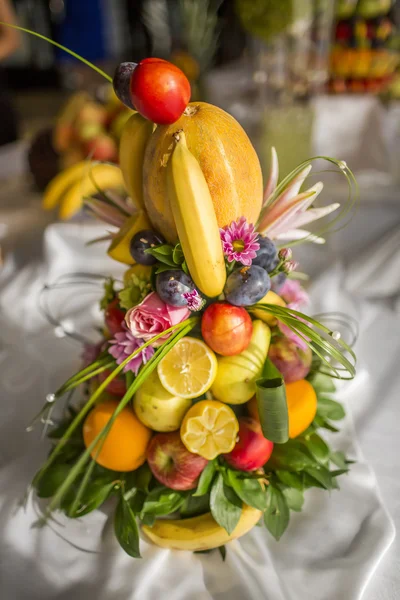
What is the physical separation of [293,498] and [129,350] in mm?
274

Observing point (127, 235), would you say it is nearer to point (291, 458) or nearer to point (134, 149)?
point (134, 149)

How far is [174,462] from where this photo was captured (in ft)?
1.78

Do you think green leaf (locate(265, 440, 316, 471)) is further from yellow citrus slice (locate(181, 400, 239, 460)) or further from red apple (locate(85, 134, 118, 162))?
red apple (locate(85, 134, 118, 162))

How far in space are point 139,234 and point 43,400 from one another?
0.41m

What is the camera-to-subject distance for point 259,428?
56cm

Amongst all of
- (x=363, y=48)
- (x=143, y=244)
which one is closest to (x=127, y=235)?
(x=143, y=244)

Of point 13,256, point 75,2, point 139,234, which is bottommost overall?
point 13,256

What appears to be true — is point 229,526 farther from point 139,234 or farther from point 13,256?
point 13,256

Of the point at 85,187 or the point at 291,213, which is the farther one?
the point at 85,187

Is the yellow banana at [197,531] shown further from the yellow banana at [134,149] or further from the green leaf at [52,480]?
the yellow banana at [134,149]

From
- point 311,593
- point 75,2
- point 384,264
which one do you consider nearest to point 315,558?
point 311,593

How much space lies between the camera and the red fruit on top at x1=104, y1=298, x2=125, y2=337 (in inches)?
22.3

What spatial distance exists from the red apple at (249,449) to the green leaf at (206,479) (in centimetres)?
2

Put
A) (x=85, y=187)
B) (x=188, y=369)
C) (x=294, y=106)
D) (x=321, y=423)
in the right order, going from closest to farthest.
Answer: (x=188, y=369) → (x=321, y=423) → (x=85, y=187) → (x=294, y=106)
